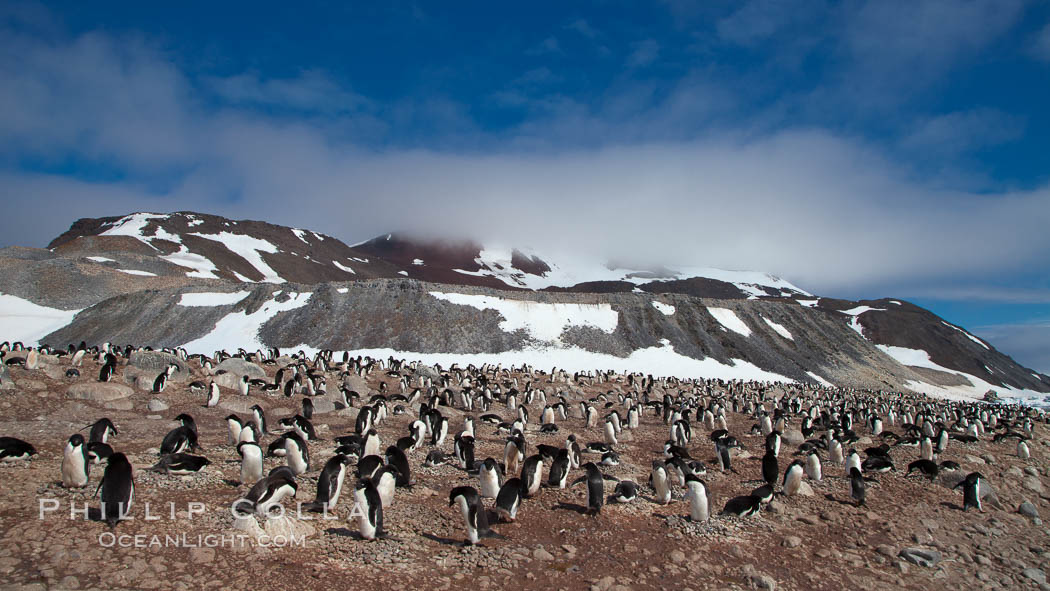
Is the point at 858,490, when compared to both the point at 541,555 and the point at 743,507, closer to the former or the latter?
the point at 743,507

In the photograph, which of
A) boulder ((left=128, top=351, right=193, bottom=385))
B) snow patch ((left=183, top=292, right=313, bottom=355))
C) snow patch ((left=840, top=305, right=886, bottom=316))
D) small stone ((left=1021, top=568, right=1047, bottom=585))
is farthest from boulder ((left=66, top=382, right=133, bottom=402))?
snow patch ((left=840, top=305, right=886, bottom=316))

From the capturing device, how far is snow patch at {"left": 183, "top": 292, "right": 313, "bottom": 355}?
43.0m

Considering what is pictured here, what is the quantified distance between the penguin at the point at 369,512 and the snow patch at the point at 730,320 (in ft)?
171

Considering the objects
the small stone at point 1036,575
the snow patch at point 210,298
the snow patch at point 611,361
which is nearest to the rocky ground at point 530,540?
the small stone at point 1036,575

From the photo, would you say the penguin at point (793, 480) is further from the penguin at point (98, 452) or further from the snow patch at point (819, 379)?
the snow patch at point (819, 379)

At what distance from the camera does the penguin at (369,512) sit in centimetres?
779

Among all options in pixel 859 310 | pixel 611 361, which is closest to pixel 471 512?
pixel 611 361

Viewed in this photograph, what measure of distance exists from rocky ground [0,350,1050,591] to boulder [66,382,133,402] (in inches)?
83.7

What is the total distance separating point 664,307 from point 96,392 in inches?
1906

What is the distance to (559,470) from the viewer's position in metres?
11.2

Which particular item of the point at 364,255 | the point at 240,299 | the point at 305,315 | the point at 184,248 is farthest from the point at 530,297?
the point at 364,255

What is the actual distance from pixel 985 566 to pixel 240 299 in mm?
54148

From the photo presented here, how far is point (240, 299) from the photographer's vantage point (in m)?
49.9

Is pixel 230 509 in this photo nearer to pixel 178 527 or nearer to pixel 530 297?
pixel 178 527
